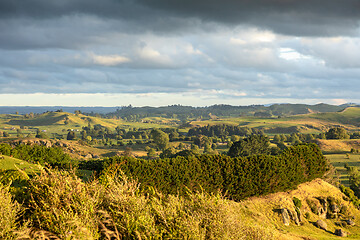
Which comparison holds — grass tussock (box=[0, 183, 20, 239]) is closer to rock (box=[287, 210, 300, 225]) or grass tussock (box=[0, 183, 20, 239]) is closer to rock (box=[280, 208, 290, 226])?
rock (box=[280, 208, 290, 226])

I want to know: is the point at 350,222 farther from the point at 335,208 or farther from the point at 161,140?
the point at 161,140

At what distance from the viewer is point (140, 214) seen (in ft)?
45.2

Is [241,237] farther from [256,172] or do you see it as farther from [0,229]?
[256,172]

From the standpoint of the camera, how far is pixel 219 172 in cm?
3453

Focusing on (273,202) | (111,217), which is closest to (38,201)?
(111,217)

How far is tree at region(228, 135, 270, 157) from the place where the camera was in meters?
94.5

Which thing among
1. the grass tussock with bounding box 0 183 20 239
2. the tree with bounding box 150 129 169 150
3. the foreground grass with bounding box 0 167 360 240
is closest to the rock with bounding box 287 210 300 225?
the foreground grass with bounding box 0 167 360 240

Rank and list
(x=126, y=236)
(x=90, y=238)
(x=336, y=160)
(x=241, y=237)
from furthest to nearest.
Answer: (x=336, y=160)
(x=241, y=237)
(x=126, y=236)
(x=90, y=238)

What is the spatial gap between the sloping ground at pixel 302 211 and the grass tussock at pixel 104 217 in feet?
53.5

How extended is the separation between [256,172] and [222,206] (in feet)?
74.4

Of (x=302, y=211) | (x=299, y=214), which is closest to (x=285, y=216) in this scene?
(x=299, y=214)

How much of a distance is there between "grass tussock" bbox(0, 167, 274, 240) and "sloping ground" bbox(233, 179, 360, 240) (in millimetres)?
16299

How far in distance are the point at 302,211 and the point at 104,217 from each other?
1269 inches

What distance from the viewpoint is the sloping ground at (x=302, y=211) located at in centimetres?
3179
